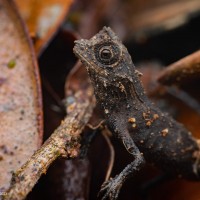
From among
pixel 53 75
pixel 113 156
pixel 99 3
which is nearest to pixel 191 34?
pixel 99 3

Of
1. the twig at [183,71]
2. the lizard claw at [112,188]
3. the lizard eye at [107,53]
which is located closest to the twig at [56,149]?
the lizard claw at [112,188]

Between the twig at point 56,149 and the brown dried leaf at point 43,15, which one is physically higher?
the brown dried leaf at point 43,15

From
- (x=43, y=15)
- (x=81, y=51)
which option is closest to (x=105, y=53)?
(x=81, y=51)

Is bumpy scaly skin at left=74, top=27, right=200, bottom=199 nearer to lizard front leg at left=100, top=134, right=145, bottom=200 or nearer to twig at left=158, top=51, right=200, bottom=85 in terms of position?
lizard front leg at left=100, top=134, right=145, bottom=200

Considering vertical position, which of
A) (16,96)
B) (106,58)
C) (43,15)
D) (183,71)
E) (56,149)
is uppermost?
(43,15)

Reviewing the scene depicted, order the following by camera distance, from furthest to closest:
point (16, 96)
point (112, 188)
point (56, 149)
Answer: point (16, 96)
point (112, 188)
point (56, 149)

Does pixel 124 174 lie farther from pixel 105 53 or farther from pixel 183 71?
pixel 183 71

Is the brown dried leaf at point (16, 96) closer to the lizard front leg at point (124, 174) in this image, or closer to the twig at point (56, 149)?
the twig at point (56, 149)
